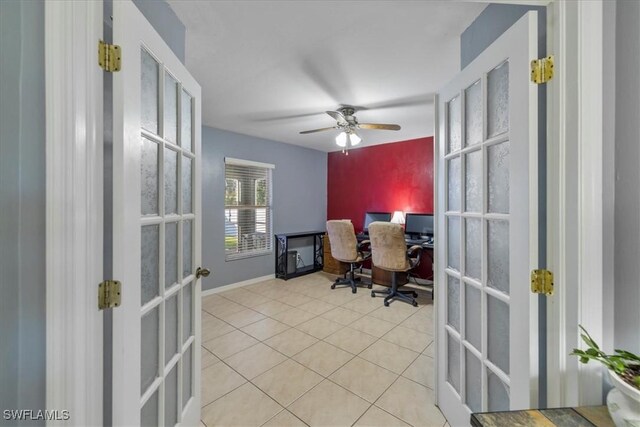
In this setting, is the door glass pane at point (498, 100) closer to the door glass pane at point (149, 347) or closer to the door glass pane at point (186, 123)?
the door glass pane at point (186, 123)

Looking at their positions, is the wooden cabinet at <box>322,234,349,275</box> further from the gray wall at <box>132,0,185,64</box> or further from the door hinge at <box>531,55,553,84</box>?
the door hinge at <box>531,55,553,84</box>

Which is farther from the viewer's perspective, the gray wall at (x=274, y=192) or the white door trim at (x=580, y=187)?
the gray wall at (x=274, y=192)

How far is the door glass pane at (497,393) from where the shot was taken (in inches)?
41.8

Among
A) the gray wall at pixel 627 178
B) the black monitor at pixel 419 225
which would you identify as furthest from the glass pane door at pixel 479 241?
the black monitor at pixel 419 225

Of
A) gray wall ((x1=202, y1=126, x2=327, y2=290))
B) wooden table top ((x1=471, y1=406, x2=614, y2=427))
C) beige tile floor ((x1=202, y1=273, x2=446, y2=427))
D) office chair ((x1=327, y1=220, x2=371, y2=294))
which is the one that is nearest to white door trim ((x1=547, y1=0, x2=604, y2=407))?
wooden table top ((x1=471, y1=406, x2=614, y2=427))

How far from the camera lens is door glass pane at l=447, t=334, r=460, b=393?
54.8 inches

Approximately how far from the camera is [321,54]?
187 cm

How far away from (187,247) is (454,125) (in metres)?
1.61

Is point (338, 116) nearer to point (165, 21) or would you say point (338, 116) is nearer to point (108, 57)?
point (165, 21)

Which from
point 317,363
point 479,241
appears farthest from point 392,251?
point 479,241

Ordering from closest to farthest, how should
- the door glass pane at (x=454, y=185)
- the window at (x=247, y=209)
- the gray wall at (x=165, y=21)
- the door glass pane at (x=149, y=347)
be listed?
the door glass pane at (x=149, y=347)
the gray wall at (x=165, y=21)
the door glass pane at (x=454, y=185)
the window at (x=247, y=209)

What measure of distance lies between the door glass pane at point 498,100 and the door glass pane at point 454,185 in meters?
0.28

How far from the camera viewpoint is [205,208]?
3629 millimetres

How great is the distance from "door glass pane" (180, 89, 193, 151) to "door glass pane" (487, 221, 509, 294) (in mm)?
1501
